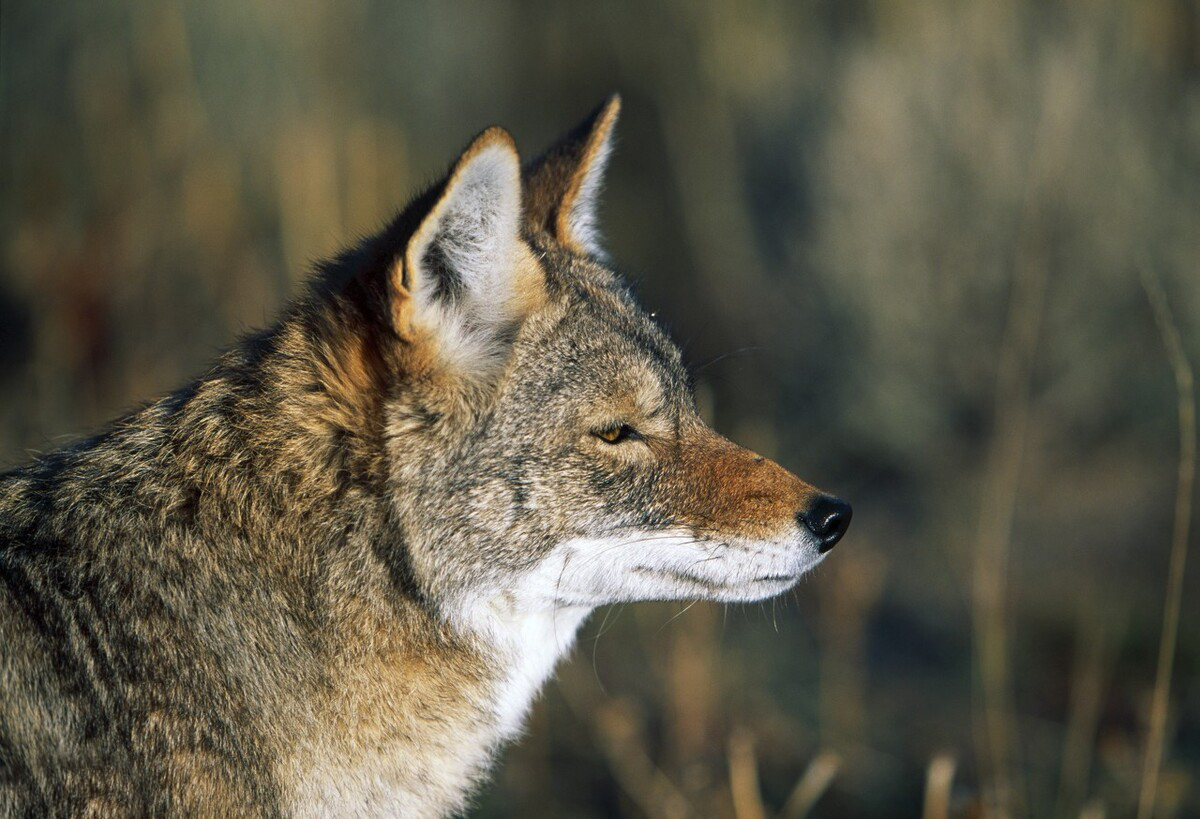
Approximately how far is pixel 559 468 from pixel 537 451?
8 cm

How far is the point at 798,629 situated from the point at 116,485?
5064 mm

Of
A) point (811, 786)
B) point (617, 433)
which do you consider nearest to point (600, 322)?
point (617, 433)

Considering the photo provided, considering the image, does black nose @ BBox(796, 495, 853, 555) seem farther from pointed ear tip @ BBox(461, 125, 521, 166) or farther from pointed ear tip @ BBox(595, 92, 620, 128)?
pointed ear tip @ BBox(595, 92, 620, 128)

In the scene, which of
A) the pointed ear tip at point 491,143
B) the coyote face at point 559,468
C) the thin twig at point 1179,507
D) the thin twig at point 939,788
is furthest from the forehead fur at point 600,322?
the thin twig at point 939,788

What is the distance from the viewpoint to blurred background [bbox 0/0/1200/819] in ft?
21.4

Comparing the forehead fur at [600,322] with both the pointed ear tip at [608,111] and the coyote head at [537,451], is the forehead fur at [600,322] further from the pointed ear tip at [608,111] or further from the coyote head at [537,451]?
the pointed ear tip at [608,111]

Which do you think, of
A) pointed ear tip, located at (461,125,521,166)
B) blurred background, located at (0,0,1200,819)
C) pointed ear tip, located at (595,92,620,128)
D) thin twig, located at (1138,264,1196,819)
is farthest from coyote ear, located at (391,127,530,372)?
blurred background, located at (0,0,1200,819)

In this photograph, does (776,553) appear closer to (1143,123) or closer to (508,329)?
(508,329)

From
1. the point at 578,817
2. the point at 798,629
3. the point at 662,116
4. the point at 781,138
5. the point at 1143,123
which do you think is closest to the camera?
the point at 578,817

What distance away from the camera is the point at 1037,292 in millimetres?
7680

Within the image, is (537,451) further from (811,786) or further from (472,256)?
(811,786)

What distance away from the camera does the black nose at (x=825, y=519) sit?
12.0 ft

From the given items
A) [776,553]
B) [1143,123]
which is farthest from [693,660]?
[1143,123]

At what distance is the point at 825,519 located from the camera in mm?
3662
